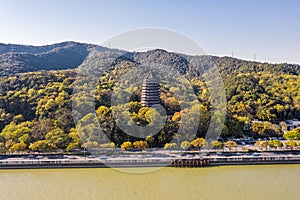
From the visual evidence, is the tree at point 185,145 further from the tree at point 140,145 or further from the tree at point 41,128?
the tree at point 41,128

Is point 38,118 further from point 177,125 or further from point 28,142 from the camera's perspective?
point 177,125

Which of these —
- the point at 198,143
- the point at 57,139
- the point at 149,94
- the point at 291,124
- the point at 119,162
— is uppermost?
the point at 149,94

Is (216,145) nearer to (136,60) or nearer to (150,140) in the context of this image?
(150,140)

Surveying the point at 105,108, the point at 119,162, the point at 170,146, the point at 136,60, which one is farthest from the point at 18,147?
the point at 136,60

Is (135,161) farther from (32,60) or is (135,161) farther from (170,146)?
(32,60)

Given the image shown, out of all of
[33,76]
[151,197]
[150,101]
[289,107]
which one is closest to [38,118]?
[33,76]

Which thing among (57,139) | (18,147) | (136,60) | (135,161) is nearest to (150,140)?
(135,161)

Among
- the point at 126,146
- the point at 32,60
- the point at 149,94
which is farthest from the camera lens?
the point at 32,60

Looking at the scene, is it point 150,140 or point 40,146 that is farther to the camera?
point 150,140

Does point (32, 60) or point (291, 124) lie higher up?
point (32, 60)

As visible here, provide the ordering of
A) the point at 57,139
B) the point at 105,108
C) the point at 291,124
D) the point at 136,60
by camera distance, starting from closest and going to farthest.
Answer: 1. the point at 57,139
2. the point at 105,108
3. the point at 291,124
4. the point at 136,60
